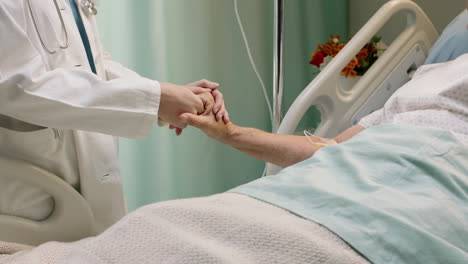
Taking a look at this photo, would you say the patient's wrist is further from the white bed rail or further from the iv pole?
the iv pole

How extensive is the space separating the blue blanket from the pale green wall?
1441 mm

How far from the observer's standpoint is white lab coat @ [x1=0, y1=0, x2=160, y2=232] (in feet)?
4.14

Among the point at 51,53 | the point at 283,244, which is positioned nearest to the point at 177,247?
the point at 283,244

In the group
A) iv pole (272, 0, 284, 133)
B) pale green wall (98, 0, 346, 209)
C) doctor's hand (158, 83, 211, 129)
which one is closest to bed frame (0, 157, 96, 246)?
doctor's hand (158, 83, 211, 129)

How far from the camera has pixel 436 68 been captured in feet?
6.27

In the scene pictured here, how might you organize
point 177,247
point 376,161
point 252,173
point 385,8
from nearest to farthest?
1. point 177,247
2. point 376,161
3. point 385,8
4. point 252,173

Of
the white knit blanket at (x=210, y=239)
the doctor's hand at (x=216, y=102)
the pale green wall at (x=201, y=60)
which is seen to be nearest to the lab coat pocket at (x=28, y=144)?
the white knit blanket at (x=210, y=239)

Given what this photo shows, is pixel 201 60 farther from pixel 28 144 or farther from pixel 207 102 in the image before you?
pixel 28 144

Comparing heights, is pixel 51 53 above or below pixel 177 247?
above

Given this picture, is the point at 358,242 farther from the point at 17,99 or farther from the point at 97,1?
the point at 97,1

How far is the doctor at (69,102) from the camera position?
1266mm

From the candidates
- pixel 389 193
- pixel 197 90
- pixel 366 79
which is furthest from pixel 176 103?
pixel 366 79

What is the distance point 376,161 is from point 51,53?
830 millimetres

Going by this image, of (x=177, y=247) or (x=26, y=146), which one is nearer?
(x=177, y=247)
